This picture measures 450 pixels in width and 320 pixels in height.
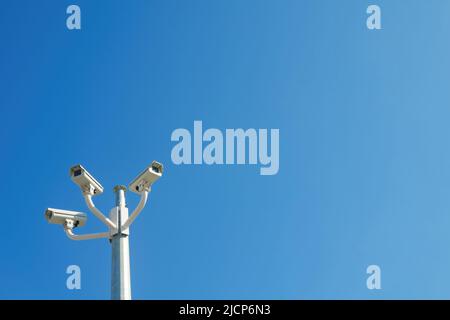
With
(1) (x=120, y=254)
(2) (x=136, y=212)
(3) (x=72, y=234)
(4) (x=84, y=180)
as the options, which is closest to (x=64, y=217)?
(3) (x=72, y=234)

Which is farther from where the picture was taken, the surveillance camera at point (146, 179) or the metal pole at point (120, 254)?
the surveillance camera at point (146, 179)

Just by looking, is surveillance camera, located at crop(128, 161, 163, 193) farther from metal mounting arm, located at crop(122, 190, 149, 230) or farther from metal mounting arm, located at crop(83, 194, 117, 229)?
metal mounting arm, located at crop(83, 194, 117, 229)

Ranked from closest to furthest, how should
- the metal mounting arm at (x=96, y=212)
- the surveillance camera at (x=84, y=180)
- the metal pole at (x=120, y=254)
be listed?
the metal pole at (x=120, y=254)
the metal mounting arm at (x=96, y=212)
the surveillance camera at (x=84, y=180)

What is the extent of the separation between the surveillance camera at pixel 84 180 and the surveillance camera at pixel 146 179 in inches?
21.6

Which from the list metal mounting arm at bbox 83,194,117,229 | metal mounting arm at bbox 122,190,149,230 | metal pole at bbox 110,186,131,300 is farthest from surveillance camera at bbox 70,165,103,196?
metal mounting arm at bbox 122,190,149,230

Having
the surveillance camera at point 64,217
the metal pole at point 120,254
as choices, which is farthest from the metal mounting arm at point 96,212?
the surveillance camera at point 64,217

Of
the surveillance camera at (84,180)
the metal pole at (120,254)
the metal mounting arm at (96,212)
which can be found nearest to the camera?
the metal pole at (120,254)

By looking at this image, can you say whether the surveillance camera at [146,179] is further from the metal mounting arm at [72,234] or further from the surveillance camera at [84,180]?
the metal mounting arm at [72,234]

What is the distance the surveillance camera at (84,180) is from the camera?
13398 millimetres

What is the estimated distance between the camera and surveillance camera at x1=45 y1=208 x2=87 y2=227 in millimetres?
13445
